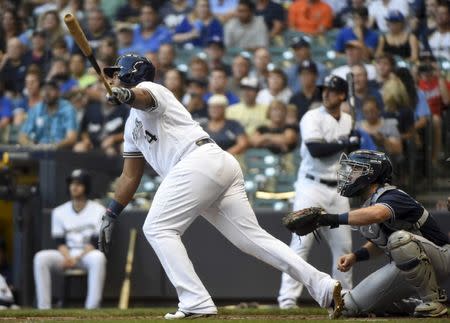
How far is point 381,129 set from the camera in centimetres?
1159

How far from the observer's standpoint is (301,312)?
866cm

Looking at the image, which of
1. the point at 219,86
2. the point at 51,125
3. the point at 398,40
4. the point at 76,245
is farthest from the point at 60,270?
the point at 398,40

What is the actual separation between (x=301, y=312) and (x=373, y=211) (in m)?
1.74

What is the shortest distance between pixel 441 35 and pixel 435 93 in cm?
84

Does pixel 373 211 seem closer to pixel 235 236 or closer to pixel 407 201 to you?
pixel 407 201

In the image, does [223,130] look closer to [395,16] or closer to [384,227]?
[395,16]

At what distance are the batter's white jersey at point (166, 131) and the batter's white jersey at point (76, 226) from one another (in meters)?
4.54

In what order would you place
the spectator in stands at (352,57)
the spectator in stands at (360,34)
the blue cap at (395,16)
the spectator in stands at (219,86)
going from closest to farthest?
the spectator in stands at (352,57) → the blue cap at (395,16) → the spectator in stands at (360,34) → the spectator in stands at (219,86)

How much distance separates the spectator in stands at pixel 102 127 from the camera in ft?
42.8

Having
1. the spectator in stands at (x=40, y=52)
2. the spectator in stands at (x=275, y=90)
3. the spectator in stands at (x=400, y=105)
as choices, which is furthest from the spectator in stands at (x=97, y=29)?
the spectator in stands at (x=400, y=105)

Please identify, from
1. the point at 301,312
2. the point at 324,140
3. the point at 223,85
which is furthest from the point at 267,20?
the point at 301,312

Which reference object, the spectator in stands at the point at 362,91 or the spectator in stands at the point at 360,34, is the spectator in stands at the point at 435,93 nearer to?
the spectator in stands at the point at 362,91

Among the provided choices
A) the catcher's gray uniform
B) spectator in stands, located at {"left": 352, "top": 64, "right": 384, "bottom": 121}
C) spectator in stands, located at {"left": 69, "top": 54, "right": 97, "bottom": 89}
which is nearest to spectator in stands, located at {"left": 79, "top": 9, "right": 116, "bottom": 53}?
spectator in stands, located at {"left": 69, "top": 54, "right": 97, "bottom": 89}

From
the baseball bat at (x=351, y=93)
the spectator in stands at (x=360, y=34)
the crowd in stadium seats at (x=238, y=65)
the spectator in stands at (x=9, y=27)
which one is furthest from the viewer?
the spectator in stands at (x=9, y=27)
